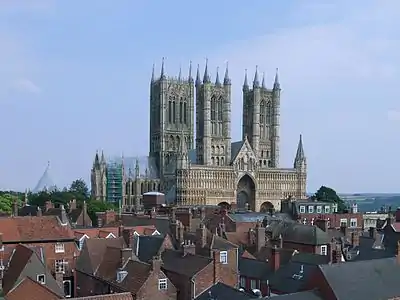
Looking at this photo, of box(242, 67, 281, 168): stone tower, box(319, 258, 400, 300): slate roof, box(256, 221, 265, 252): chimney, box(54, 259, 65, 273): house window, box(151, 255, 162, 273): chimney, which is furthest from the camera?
box(242, 67, 281, 168): stone tower

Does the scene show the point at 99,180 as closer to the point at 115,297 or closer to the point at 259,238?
the point at 259,238

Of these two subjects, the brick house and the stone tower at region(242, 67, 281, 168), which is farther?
the stone tower at region(242, 67, 281, 168)

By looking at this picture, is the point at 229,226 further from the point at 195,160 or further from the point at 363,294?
the point at 195,160

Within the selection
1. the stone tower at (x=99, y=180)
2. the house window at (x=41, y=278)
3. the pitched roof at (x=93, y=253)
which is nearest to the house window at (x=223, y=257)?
the pitched roof at (x=93, y=253)

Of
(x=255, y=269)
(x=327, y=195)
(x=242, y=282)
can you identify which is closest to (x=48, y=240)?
(x=242, y=282)

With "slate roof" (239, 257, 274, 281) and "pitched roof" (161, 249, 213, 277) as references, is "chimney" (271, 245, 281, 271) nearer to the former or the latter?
"slate roof" (239, 257, 274, 281)

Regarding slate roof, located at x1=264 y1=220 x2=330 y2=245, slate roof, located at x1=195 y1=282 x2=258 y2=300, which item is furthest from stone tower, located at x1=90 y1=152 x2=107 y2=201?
slate roof, located at x1=195 y1=282 x2=258 y2=300
